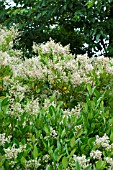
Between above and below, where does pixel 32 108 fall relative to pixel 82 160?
above

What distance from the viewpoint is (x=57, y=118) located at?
3.17 m

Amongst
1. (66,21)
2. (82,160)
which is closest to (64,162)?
(82,160)

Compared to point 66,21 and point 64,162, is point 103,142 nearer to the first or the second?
point 64,162

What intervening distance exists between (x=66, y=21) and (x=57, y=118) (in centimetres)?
589

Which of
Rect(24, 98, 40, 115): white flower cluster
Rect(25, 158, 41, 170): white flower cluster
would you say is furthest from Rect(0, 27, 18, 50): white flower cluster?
Rect(25, 158, 41, 170): white flower cluster

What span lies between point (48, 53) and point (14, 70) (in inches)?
17.8

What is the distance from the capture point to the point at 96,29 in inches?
303

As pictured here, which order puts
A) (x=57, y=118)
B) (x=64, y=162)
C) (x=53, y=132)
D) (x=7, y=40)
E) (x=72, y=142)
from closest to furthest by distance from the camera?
(x=64, y=162) < (x=72, y=142) < (x=53, y=132) < (x=57, y=118) < (x=7, y=40)

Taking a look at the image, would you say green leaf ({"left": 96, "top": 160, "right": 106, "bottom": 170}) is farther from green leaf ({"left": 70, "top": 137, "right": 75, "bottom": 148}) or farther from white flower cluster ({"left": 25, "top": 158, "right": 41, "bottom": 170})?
white flower cluster ({"left": 25, "top": 158, "right": 41, "bottom": 170})

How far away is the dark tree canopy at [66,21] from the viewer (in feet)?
25.3

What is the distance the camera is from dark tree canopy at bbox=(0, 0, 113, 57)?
304 inches

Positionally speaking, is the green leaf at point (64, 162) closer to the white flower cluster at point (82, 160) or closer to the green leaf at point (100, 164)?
the white flower cluster at point (82, 160)

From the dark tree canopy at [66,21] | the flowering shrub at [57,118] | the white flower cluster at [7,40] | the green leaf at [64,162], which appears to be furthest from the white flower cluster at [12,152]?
the dark tree canopy at [66,21]

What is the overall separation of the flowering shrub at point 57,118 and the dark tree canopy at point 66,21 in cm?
318
